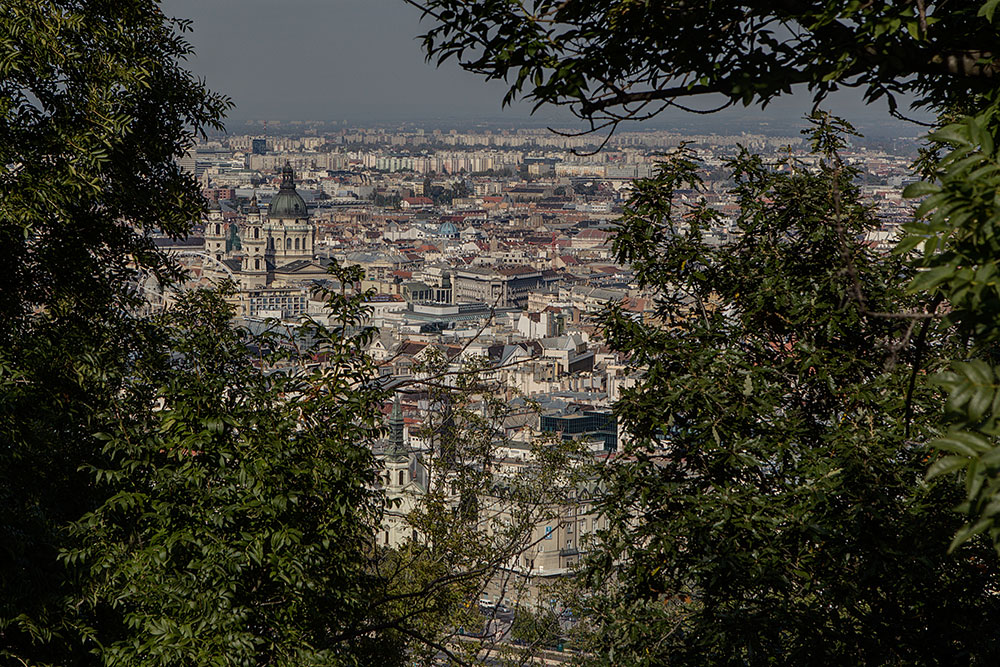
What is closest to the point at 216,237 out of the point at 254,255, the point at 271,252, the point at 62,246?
the point at 271,252

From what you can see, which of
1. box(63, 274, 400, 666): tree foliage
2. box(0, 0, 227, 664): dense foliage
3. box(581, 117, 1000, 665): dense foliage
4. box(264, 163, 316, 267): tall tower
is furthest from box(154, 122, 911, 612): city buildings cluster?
box(0, 0, 227, 664): dense foliage

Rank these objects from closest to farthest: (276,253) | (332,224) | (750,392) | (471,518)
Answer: (750,392) → (471,518) → (276,253) → (332,224)

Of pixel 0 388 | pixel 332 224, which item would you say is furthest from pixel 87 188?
pixel 332 224

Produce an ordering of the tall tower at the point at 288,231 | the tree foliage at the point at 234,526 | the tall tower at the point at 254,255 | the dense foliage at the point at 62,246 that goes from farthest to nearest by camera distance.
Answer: the tall tower at the point at 288,231 → the tall tower at the point at 254,255 → the dense foliage at the point at 62,246 → the tree foliage at the point at 234,526

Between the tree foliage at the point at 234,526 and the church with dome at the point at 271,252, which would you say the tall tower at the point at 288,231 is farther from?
the tree foliage at the point at 234,526

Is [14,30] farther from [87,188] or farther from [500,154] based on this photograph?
[500,154]

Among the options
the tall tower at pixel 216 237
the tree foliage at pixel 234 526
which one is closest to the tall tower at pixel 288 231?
the tall tower at pixel 216 237

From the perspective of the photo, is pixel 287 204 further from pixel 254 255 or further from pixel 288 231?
pixel 254 255

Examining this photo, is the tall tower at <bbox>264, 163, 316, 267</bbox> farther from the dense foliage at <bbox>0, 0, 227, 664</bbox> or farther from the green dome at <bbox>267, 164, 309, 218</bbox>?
the dense foliage at <bbox>0, 0, 227, 664</bbox>
